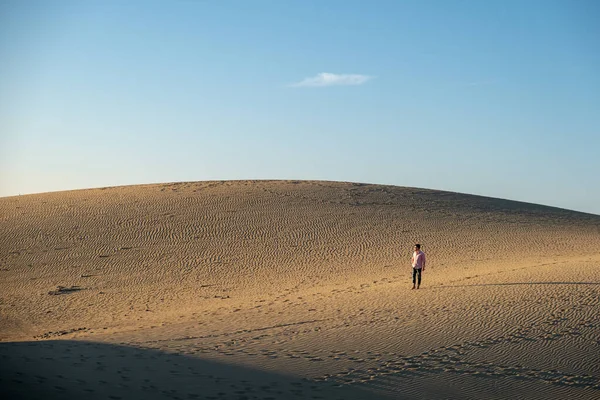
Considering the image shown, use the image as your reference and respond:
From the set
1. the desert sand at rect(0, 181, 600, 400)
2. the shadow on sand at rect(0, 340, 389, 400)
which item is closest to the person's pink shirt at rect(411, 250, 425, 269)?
the desert sand at rect(0, 181, 600, 400)

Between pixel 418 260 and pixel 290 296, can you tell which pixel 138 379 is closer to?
pixel 290 296

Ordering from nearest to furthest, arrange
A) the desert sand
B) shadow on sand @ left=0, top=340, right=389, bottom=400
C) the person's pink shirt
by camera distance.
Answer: shadow on sand @ left=0, top=340, right=389, bottom=400
the desert sand
the person's pink shirt

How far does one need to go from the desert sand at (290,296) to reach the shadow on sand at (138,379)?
0.05 metres

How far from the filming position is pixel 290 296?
19.4 m

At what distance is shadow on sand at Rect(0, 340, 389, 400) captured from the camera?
8.94m

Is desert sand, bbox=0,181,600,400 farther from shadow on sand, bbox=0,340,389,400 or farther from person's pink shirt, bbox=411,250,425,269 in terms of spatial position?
person's pink shirt, bbox=411,250,425,269

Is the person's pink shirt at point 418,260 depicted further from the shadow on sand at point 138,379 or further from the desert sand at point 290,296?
the shadow on sand at point 138,379

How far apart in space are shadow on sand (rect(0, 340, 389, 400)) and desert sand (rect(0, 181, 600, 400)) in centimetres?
5

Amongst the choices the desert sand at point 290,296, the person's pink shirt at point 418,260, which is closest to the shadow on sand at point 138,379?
the desert sand at point 290,296

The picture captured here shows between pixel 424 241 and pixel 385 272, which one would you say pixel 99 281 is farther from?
pixel 424 241

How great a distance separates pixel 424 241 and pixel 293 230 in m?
6.89

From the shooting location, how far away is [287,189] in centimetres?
4156

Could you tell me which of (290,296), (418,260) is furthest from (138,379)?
(418,260)

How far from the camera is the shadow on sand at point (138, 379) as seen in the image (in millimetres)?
8938
